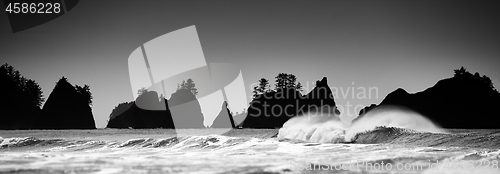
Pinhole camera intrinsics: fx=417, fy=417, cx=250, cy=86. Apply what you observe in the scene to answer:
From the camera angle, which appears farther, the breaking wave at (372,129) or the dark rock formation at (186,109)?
the dark rock formation at (186,109)

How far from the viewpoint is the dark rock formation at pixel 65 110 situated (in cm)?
6181

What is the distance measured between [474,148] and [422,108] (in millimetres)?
34361

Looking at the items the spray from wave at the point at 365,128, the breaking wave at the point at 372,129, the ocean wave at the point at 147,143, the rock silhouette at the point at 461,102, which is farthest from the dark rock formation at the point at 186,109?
the spray from wave at the point at 365,128

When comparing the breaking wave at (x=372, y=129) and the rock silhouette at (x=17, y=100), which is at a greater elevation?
the rock silhouette at (x=17, y=100)

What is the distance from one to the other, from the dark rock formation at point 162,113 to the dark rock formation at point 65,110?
8851mm

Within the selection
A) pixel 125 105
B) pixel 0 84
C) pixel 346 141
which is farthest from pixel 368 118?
pixel 125 105

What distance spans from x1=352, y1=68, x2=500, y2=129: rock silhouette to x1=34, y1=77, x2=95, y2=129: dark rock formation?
48453 millimetres

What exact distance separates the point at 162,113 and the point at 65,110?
16.5 m

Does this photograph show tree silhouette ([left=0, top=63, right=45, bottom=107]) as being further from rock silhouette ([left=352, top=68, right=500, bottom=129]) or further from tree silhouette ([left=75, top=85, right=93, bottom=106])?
rock silhouette ([left=352, top=68, right=500, bottom=129])

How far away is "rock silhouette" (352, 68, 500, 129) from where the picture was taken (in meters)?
43.2

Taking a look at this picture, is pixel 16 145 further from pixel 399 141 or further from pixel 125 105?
pixel 125 105

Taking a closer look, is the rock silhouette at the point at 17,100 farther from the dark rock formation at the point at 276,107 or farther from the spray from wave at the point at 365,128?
the spray from wave at the point at 365,128

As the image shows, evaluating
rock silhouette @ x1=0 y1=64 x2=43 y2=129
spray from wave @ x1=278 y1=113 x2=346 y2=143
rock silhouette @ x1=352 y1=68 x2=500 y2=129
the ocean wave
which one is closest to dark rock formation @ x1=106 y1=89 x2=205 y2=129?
rock silhouette @ x1=0 y1=64 x2=43 y2=129

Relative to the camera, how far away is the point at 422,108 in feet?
146
